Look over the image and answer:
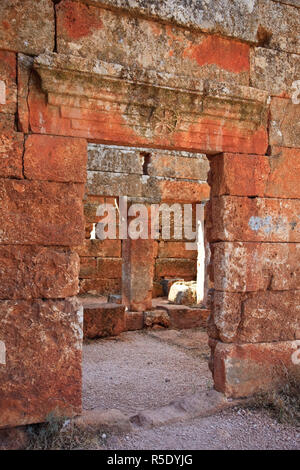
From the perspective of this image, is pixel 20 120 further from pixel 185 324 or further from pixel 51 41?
pixel 185 324

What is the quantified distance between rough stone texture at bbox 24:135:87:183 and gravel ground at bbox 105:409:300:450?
2.26m

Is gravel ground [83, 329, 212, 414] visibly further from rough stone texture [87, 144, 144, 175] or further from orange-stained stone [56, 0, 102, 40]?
orange-stained stone [56, 0, 102, 40]

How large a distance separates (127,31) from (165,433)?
11.8 feet

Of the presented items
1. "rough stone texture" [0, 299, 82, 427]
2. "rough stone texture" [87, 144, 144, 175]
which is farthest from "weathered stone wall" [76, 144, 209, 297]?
"rough stone texture" [0, 299, 82, 427]

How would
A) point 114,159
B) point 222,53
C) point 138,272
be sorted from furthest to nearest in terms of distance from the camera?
point 114,159
point 138,272
point 222,53

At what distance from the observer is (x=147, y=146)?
3.94m

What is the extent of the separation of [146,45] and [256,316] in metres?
2.85

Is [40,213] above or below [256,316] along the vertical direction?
above

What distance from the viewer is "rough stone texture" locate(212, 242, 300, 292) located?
4062 mm

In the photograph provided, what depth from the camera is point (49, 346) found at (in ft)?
11.1

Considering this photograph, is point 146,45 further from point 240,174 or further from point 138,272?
point 138,272

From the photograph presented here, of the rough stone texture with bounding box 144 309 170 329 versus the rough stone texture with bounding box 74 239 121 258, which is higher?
the rough stone texture with bounding box 74 239 121 258

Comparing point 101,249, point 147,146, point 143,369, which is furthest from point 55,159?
point 101,249

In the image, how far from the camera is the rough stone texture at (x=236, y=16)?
3.70m
